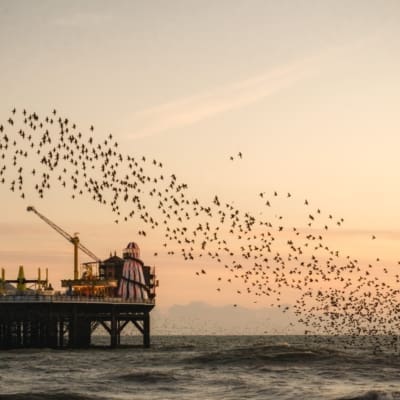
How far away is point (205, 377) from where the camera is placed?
223 feet

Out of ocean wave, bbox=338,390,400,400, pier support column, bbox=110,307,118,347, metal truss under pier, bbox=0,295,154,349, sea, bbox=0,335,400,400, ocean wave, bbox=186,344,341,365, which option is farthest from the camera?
pier support column, bbox=110,307,118,347

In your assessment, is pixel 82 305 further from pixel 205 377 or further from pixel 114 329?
pixel 205 377

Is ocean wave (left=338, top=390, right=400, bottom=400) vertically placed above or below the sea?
below

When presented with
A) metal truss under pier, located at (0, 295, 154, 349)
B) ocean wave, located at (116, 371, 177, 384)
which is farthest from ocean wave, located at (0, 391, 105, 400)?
metal truss under pier, located at (0, 295, 154, 349)

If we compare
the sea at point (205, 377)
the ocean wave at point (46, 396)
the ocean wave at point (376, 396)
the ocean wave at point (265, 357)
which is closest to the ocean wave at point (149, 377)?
the sea at point (205, 377)

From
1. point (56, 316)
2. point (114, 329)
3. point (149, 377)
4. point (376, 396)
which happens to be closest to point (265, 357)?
point (149, 377)

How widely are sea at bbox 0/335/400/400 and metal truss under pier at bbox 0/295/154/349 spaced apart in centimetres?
1504

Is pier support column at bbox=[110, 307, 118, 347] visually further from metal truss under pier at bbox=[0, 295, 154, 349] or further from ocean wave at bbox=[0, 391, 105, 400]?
ocean wave at bbox=[0, 391, 105, 400]

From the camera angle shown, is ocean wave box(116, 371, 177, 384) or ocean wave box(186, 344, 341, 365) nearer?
ocean wave box(116, 371, 177, 384)

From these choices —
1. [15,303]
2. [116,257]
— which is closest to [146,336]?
[116,257]

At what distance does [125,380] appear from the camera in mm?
64812

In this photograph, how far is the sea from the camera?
181 feet

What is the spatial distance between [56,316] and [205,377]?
45.6 meters

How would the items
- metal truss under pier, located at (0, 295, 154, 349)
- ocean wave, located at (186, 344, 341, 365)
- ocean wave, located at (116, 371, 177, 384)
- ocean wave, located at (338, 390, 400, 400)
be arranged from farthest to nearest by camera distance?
metal truss under pier, located at (0, 295, 154, 349)
ocean wave, located at (186, 344, 341, 365)
ocean wave, located at (116, 371, 177, 384)
ocean wave, located at (338, 390, 400, 400)
